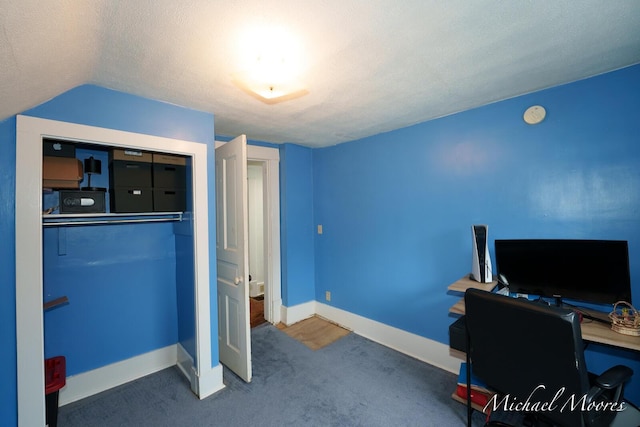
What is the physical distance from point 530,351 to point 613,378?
32 centimetres

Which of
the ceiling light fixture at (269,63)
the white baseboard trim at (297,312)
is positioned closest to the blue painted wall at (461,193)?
the white baseboard trim at (297,312)

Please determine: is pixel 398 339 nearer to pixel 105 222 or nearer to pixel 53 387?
pixel 53 387

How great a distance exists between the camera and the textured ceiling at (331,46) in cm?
104

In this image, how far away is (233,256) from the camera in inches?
89.2

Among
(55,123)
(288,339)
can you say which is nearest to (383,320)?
(288,339)

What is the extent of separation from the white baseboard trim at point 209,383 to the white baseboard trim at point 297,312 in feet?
4.04

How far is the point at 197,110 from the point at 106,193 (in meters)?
0.95

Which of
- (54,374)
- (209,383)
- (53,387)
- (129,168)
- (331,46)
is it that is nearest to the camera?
(331,46)

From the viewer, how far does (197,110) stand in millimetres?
2111

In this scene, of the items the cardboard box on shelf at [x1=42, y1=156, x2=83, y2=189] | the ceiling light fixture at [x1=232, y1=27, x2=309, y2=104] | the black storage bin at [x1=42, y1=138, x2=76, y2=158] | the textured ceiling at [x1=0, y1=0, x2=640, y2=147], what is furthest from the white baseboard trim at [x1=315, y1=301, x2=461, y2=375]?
the black storage bin at [x1=42, y1=138, x2=76, y2=158]

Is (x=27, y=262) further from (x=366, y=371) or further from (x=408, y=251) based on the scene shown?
(x=408, y=251)

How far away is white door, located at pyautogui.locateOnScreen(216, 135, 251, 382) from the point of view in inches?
84.0

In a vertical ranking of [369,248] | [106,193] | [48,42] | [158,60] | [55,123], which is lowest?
[369,248]

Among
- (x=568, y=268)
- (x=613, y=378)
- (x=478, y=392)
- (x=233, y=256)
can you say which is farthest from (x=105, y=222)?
(x=568, y=268)
